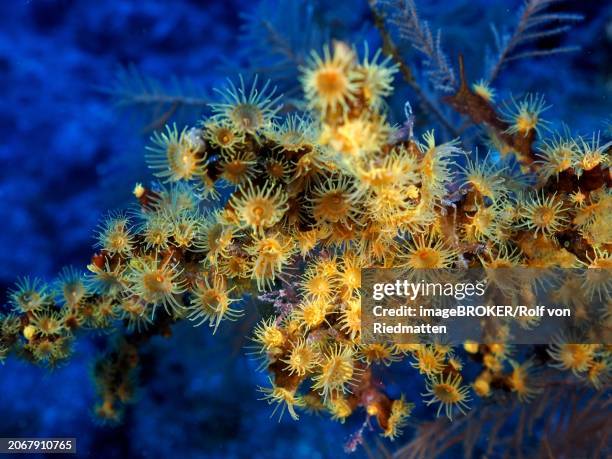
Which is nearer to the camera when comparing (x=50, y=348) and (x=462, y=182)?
(x=462, y=182)

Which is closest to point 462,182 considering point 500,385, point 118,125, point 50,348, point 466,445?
point 500,385

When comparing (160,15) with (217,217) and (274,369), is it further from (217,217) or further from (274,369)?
(274,369)

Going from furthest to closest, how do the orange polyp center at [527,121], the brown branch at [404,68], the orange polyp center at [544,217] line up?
the brown branch at [404,68] → the orange polyp center at [527,121] → the orange polyp center at [544,217]

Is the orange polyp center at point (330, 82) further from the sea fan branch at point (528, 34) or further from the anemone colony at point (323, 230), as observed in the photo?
the sea fan branch at point (528, 34)

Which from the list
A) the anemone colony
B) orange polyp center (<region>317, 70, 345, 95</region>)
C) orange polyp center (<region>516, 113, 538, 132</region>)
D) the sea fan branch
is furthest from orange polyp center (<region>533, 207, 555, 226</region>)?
the sea fan branch

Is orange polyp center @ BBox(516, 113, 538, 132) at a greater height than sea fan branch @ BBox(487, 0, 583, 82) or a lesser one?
lesser

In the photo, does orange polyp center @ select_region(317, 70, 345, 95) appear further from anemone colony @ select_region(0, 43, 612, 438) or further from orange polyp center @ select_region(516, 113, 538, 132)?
orange polyp center @ select_region(516, 113, 538, 132)

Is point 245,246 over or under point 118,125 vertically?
under

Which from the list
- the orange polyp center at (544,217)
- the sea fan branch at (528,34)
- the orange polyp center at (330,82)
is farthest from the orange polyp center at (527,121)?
the orange polyp center at (330,82)
